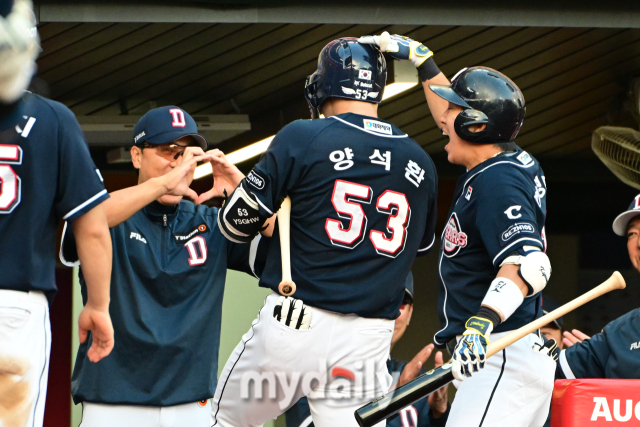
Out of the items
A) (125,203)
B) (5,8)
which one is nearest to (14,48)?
(5,8)

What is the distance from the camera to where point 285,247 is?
3131 millimetres

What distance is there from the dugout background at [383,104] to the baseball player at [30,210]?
6.87ft

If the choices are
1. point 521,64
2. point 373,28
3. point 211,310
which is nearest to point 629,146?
point 521,64

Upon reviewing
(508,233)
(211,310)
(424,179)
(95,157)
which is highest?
(95,157)

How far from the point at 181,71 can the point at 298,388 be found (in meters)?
4.92

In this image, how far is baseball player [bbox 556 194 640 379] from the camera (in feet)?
13.7

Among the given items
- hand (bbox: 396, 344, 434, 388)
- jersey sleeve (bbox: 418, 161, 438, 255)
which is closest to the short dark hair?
jersey sleeve (bbox: 418, 161, 438, 255)

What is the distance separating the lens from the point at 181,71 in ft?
24.7

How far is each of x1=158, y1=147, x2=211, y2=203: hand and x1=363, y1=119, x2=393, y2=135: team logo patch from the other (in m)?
0.74

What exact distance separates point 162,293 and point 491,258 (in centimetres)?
135

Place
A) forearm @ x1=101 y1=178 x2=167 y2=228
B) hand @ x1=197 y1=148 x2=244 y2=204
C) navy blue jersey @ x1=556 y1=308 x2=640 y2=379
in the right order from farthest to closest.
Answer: navy blue jersey @ x1=556 y1=308 x2=640 y2=379 < hand @ x1=197 y1=148 x2=244 y2=204 < forearm @ x1=101 y1=178 x2=167 y2=228

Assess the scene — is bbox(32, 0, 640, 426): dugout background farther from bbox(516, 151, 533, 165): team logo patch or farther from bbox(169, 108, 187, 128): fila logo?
bbox(516, 151, 533, 165): team logo patch

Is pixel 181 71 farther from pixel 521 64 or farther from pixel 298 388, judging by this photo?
pixel 298 388

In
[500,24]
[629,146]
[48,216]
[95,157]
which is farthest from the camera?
[95,157]
